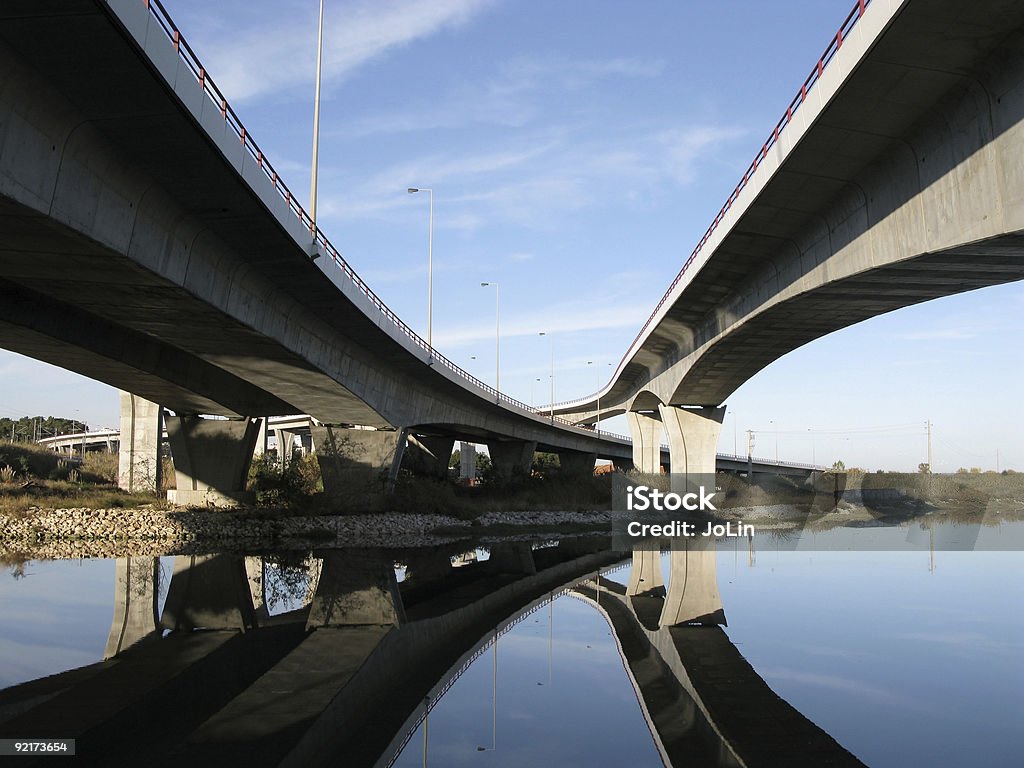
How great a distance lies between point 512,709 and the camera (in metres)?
10.1

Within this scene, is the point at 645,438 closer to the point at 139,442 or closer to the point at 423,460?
the point at 423,460

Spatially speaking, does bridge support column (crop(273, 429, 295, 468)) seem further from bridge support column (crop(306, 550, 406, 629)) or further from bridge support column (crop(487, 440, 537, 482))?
bridge support column (crop(306, 550, 406, 629))

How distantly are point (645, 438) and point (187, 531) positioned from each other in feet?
153

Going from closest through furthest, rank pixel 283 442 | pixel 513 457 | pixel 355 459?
pixel 355 459 → pixel 513 457 → pixel 283 442

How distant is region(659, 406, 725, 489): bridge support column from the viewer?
169 feet

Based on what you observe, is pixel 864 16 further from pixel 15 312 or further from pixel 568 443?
pixel 568 443

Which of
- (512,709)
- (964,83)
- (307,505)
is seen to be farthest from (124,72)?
(307,505)

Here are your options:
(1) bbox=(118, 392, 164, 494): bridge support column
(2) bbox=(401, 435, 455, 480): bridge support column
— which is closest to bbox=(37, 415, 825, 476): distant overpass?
(2) bbox=(401, 435, 455, 480): bridge support column

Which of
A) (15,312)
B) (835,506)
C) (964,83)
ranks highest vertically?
(964,83)

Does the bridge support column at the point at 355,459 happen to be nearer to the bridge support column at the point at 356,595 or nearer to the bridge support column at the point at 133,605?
the bridge support column at the point at 356,595

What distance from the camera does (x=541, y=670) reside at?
12.2m

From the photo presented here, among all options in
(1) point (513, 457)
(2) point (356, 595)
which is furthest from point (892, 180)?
(1) point (513, 457)

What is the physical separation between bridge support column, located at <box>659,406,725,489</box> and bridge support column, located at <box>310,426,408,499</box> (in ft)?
62.8

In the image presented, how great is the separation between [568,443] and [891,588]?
211ft
